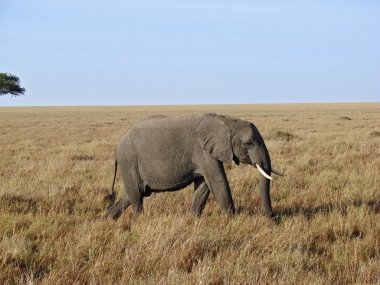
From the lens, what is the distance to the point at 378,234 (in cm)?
543

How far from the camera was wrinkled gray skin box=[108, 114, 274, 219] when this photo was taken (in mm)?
6449

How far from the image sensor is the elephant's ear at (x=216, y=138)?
6453 millimetres

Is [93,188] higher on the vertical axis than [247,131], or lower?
lower

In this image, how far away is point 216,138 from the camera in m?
6.52

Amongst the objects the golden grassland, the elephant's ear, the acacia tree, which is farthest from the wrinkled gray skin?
the acacia tree

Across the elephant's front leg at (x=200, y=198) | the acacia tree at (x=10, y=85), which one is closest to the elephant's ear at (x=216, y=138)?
the elephant's front leg at (x=200, y=198)

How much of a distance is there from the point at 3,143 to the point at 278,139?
1136 cm

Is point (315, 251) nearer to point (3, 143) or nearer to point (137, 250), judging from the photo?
point (137, 250)

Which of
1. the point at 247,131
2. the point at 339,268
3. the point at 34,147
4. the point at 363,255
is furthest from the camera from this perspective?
the point at 34,147

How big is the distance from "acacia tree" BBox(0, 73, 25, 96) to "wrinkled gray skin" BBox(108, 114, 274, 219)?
56.6 m

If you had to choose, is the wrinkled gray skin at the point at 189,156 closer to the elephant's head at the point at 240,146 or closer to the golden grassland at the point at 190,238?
the elephant's head at the point at 240,146

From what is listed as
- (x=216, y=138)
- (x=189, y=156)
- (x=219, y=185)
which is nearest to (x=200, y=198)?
(x=219, y=185)

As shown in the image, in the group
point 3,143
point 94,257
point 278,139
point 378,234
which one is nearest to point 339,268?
point 378,234

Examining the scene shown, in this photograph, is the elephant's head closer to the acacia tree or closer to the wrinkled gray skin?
the wrinkled gray skin
